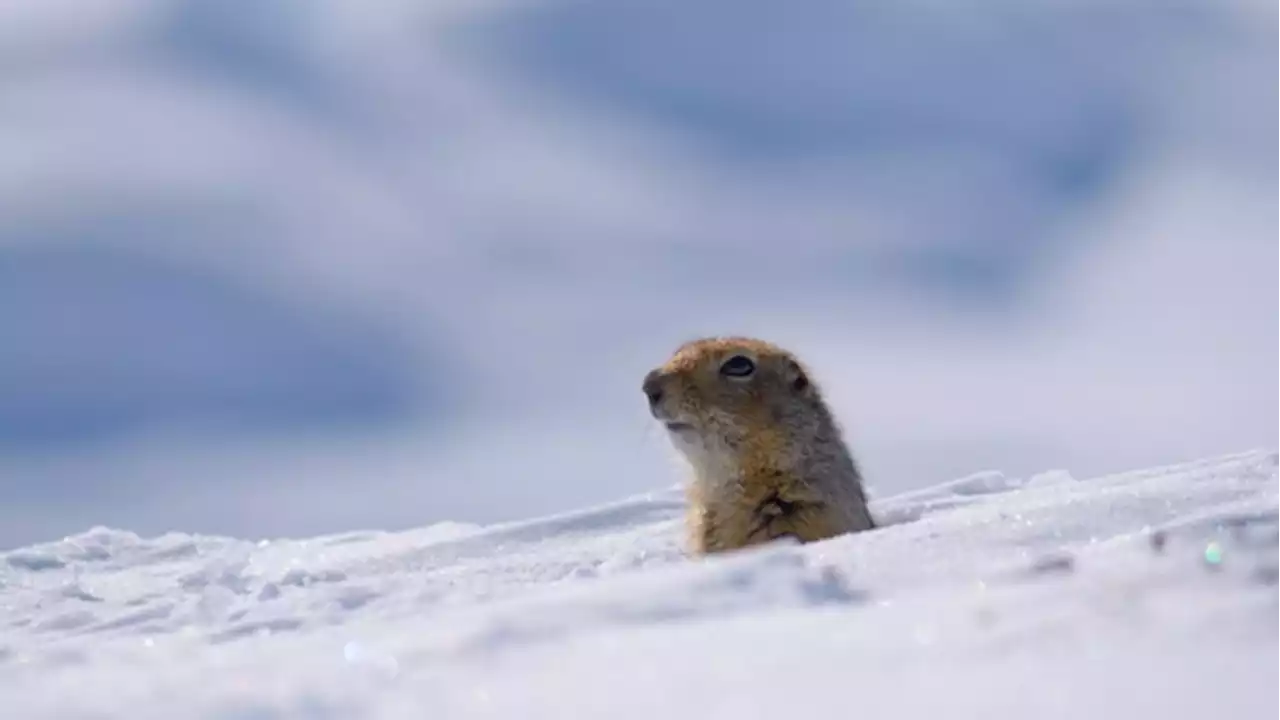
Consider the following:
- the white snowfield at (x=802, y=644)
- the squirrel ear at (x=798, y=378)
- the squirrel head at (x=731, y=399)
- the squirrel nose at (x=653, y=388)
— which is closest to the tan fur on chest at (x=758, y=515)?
the squirrel head at (x=731, y=399)

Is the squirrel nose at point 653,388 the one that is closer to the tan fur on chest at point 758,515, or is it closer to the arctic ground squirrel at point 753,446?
the arctic ground squirrel at point 753,446

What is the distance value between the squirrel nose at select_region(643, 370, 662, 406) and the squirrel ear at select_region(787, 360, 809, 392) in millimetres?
709

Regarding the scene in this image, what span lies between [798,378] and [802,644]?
5.18 metres

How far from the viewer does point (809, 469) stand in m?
7.21

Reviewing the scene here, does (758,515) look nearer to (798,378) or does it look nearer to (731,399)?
(731,399)

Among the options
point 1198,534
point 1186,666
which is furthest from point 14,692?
point 1198,534

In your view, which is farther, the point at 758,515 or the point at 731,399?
the point at 731,399

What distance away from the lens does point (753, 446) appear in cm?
732

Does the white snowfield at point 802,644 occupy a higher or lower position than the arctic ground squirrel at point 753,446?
lower

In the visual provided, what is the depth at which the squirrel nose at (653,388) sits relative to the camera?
761 centimetres

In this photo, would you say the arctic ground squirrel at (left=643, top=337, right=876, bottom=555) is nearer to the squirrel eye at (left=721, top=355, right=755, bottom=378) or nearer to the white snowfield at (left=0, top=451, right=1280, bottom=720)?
the squirrel eye at (left=721, top=355, right=755, bottom=378)

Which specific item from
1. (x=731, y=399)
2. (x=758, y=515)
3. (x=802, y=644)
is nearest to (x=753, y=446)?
(x=731, y=399)

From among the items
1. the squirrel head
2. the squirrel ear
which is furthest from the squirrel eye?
the squirrel ear

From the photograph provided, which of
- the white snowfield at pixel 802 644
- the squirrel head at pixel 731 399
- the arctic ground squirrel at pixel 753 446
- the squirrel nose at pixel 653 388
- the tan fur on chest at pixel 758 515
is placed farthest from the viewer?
the squirrel nose at pixel 653 388
